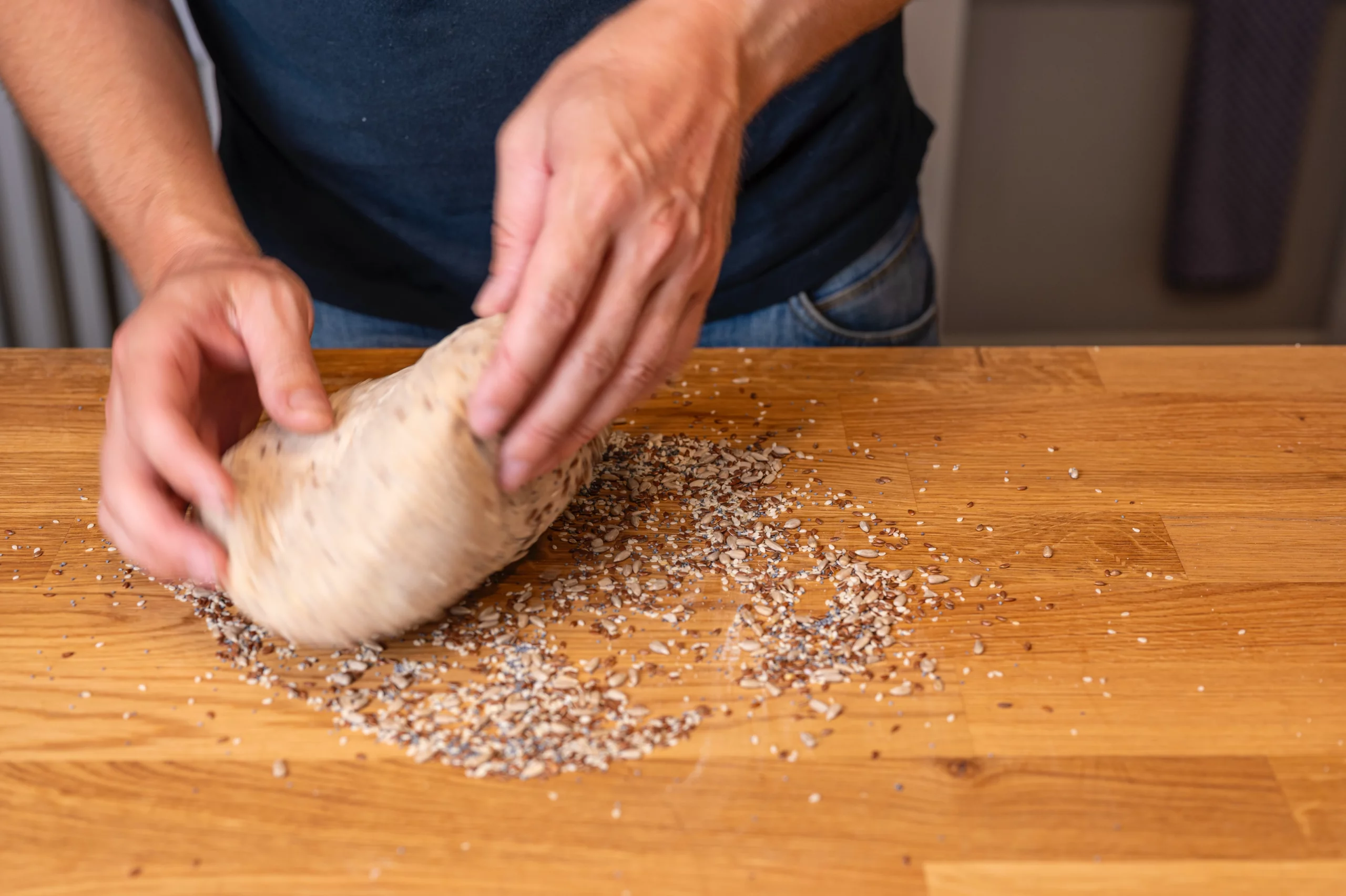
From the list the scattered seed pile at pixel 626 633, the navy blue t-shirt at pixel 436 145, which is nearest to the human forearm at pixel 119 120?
the navy blue t-shirt at pixel 436 145

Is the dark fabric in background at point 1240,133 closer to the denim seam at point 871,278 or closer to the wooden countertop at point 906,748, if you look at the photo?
the denim seam at point 871,278

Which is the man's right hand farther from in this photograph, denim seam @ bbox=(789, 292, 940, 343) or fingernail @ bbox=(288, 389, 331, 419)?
denim seam @ bbox=(789, 292, 940, 343)

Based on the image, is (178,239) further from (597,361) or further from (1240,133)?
(1240,133)

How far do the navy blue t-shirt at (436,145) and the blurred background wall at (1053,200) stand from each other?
0.96m

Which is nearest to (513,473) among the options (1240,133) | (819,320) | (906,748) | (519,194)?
(519,194)

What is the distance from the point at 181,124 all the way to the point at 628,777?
828 millimetres

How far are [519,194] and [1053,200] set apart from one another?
2.16m

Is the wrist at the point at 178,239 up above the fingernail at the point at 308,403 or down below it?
above

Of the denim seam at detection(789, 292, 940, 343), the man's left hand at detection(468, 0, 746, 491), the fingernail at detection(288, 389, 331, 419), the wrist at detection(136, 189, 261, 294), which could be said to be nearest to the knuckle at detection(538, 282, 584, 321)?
the man's left hand at detection(468, 0, 746, 491)

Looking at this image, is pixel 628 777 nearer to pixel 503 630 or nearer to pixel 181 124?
pixel 503 630

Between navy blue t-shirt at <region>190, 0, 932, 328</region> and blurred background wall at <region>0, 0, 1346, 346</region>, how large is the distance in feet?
3.14

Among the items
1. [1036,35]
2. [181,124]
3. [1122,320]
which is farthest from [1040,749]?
[1122,320]

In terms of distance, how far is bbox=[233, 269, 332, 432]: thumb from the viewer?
0.89 metres

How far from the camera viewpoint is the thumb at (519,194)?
32.4 inches
